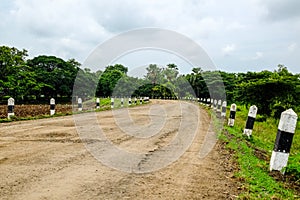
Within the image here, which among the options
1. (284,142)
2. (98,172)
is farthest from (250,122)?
(98,172)

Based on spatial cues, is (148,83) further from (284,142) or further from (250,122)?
(284,142)

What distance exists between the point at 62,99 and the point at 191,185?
48.0m

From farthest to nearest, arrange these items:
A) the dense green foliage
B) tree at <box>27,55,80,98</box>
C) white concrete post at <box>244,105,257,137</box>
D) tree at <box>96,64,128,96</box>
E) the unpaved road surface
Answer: tree at <box>96,64,128,96</box>, tree at <box>27,55,80,98</box>, the dense green foliage, white concrete post at <box>244,105,257,137</box>, the unpaved road surface

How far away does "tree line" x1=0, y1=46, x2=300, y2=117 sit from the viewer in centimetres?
1495

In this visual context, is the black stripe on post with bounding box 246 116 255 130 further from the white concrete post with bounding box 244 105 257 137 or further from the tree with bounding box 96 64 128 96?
the tree with bounding box 96 64 128 96

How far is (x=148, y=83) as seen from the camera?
36125 millimetres

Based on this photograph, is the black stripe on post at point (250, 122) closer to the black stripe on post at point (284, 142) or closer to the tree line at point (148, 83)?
the black stripe on post at point (284, 142)

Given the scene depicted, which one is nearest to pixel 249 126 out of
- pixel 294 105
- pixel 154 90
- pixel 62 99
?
pixel 294 105

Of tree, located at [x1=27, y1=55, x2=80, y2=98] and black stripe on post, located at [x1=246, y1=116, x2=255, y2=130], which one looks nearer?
black stripe on post, located at [x1=246, y1=116, x2=255, y2=130]

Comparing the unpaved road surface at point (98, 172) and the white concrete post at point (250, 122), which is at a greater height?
the white concrete post at point (250, 122)

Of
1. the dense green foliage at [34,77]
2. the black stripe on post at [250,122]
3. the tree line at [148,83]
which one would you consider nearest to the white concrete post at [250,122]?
the black stripe on post at [250,122]

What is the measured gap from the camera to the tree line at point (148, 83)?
49.0 ft

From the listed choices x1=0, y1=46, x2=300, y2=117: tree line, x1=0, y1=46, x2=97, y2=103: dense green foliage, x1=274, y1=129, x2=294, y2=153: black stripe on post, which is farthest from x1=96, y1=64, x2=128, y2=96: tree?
x1=274, y1=129, x2=294, y2=153: black stripe on post

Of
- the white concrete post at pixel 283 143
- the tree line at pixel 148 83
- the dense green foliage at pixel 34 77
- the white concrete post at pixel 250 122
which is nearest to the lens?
the white concrete post at pixel 283 143
